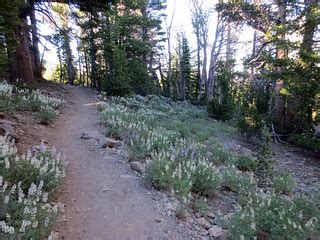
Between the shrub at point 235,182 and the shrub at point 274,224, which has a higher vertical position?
the shrub at point 274,224

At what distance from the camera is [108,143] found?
7.43m

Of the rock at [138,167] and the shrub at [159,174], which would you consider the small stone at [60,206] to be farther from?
the rock at [138,167]

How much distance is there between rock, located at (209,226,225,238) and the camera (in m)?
4.30

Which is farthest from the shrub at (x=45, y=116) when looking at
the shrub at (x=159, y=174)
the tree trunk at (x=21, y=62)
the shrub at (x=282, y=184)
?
the shrub at (x=282, y=184)

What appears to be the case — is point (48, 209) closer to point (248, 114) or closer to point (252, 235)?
point (252, 235)

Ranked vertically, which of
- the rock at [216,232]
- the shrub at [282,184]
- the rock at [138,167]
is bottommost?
the shrub at [282,184]

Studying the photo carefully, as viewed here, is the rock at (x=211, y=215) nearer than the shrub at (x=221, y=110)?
Yes

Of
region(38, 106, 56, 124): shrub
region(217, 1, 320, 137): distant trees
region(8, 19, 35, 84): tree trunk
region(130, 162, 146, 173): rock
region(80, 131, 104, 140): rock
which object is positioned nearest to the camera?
region(130, 162, 146, 173): rock

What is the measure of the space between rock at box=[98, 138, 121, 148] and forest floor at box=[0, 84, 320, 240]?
152 mm

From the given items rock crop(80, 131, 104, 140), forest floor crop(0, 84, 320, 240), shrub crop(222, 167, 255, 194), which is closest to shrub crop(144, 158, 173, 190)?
forest floor crop(0, 84, 320, 240)

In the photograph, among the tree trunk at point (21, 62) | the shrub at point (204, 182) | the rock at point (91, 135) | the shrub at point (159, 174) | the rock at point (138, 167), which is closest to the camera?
the shrub at point (159, 174)

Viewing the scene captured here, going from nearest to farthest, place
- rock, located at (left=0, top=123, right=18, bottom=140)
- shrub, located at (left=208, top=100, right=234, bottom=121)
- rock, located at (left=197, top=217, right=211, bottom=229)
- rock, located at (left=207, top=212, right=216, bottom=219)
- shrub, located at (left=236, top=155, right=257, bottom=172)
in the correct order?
rock, located at (left=197, top=217, right=211, bottom=229) → rock, located at (left=207, top=212, right=216, bottom=219) → rock, located at (left=0, top=123, right=18, bottom=140) → shrub, located at (left=236, top=155, right=257, bottom=172) → shrub, located at (left=208, top=100, right=234, bottom=121)

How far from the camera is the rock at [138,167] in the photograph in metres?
6.10

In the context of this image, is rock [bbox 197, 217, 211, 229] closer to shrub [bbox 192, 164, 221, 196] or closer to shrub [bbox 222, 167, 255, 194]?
shrub [bbox 192, 164, 221, 196]
